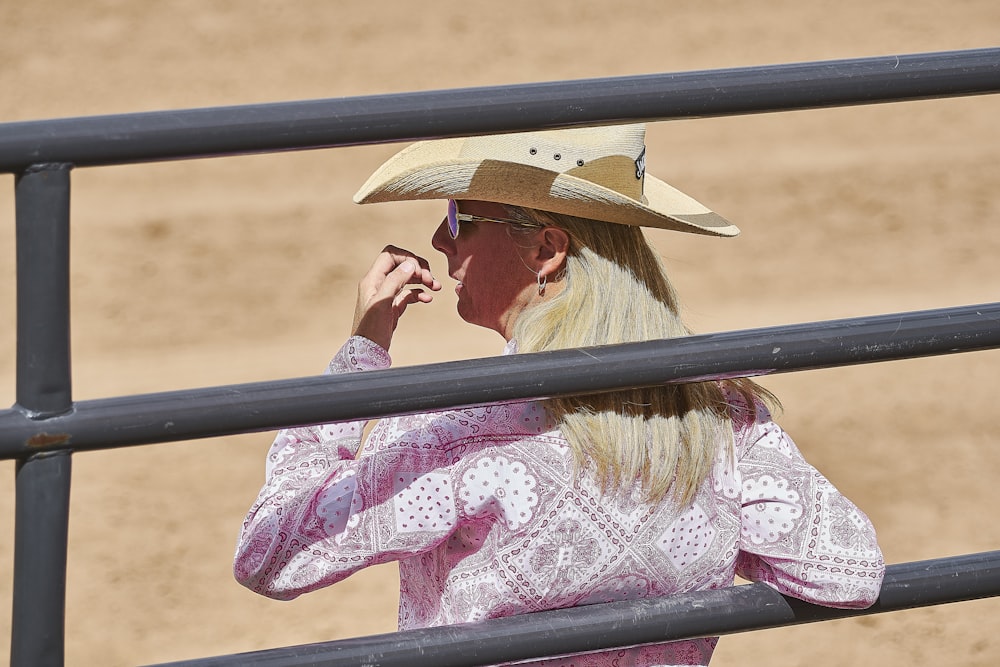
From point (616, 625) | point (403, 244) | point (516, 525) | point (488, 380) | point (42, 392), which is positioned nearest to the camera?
point (42, 392)

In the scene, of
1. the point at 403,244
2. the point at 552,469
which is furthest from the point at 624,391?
the point at 403,244

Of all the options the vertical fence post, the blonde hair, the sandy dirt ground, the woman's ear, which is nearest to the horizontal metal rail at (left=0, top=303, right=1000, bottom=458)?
the vertical fence post

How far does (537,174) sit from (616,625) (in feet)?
1.79

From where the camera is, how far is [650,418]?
1.73 meters

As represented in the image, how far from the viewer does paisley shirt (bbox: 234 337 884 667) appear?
1628 mm

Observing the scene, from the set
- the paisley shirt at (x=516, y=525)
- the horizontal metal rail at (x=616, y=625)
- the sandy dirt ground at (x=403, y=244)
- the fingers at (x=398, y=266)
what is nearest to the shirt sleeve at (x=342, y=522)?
the paisley shirt at (x=516, y=525)

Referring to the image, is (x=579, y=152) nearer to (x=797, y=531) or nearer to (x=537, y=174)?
(x=537, y=174)

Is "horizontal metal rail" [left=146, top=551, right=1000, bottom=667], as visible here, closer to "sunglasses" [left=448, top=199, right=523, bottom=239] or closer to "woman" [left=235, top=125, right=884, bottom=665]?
"woman" [left=235, top=125, right=884, bottom=665]

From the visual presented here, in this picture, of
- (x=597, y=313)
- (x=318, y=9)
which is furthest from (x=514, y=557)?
(x=318, y=9)

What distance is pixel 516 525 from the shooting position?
1659 millimetres

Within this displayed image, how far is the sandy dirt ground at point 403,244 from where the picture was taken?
15.2ft

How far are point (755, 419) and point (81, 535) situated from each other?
3556 mm

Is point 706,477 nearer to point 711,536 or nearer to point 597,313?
point 711,536

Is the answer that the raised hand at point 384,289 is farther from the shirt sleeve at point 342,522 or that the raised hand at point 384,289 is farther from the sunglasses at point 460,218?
the shirt sleeve at point 342,522
